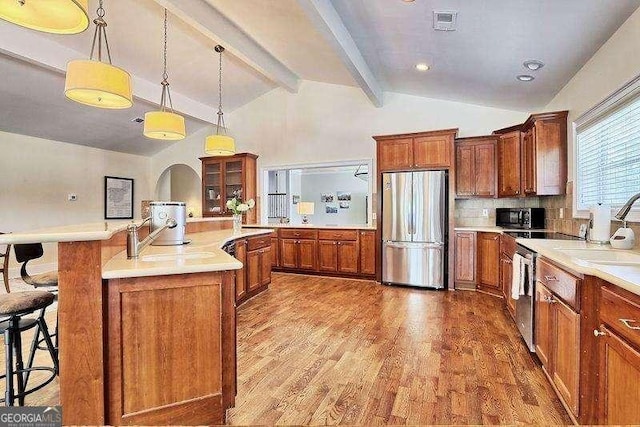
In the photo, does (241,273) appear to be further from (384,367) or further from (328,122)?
(328,122)

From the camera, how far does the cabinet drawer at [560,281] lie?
1758 millimetres

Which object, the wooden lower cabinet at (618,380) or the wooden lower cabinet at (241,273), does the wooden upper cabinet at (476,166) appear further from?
the wooden lower cabinet at (618,380)

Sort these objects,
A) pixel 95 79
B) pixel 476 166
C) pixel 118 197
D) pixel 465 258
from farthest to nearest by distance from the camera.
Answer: pixel 118 197, pixel 476 166, pixel 465 258, pixel 95 79

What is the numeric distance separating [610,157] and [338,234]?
3.49 metres

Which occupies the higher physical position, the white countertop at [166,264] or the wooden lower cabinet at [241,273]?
the white countertop at [166,264]

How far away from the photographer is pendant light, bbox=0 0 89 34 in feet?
5.08

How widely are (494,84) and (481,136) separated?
0.93m

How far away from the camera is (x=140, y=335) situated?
1668mm

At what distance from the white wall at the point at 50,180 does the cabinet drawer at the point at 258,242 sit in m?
4.44

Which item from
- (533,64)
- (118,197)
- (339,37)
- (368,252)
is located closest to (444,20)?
(339,37)

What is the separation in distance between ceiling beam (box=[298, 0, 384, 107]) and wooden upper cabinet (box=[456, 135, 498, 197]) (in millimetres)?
1601

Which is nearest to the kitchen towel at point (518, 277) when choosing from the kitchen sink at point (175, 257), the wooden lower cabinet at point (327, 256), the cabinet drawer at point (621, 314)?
the cabinet drawer at point (621, 314)

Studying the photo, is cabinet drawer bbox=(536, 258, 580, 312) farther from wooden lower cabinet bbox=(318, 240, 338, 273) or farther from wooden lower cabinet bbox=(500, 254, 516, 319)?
wooden lower cabinet bbox=(318, 240, 338, 273)

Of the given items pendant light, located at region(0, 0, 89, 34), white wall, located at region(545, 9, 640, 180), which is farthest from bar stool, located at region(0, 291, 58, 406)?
white wall, located at region(545, 9, 640, 180)
